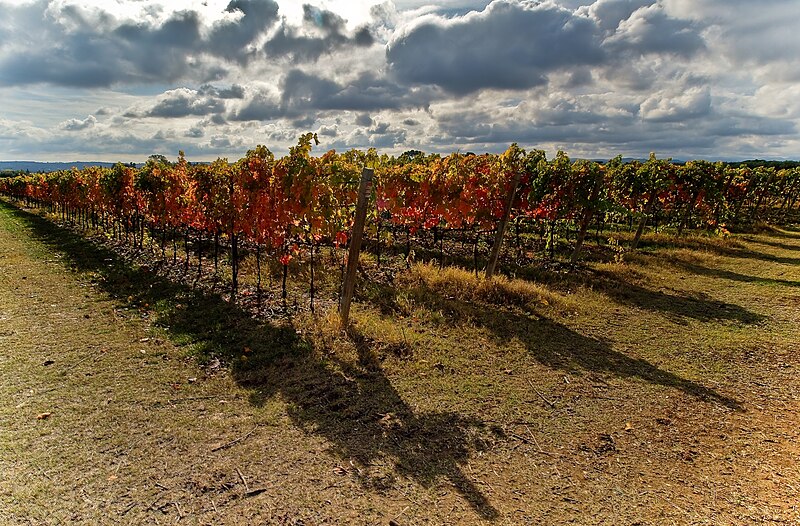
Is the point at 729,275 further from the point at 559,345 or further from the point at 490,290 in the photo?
A: the point at 559,345

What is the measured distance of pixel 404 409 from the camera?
5.30 metres

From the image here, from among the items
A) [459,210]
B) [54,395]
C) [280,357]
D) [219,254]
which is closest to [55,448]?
[54,395]

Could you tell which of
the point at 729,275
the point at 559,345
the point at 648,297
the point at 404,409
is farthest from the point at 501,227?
the point at 729,275

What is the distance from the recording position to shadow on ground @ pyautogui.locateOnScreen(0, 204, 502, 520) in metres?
4.34

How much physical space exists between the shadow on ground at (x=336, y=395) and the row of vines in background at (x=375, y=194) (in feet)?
4.74

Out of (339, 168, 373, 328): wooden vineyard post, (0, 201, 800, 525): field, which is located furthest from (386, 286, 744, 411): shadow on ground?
(339, 168, 373, 328): wooden vineyard post

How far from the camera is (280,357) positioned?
661cm

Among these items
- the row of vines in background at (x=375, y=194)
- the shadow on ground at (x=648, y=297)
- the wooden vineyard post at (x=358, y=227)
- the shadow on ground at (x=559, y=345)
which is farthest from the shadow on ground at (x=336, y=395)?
the shadow on ground at (x=648, y=297)

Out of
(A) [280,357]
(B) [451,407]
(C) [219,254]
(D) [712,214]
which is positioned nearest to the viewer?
(B) [451,407]

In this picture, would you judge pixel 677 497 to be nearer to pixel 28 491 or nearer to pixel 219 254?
pixel 28 491

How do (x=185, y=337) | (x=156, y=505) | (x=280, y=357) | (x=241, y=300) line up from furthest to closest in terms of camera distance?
1. (x=241, y=300)
2. (x=185, y=337)
3. (x=280, y=357)
4. (x=156, y=505)

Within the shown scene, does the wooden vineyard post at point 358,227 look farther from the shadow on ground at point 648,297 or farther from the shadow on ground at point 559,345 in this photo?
the shadow on ground at point 648,297

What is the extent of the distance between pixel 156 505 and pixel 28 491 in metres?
1.22

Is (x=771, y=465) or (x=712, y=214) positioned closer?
(x=771, y=465)
